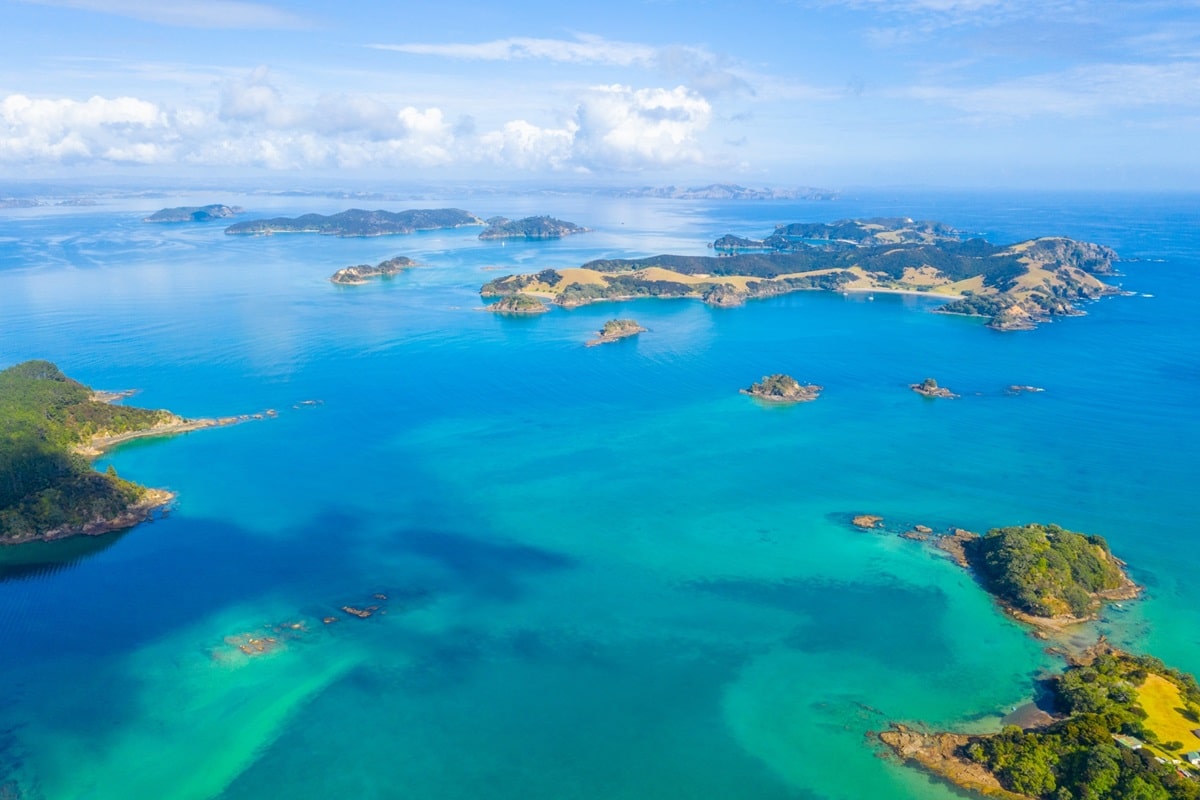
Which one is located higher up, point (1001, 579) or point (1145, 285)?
point (1145, 285)

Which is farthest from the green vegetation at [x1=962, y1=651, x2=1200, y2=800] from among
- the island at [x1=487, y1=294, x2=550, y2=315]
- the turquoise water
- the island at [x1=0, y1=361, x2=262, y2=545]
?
the island at [x1=487, y1=294, x2=550, y2=315]

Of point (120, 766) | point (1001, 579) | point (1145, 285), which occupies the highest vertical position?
point (1145, 285)

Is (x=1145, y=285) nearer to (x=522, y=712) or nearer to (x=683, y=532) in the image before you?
(x=683, y=532)

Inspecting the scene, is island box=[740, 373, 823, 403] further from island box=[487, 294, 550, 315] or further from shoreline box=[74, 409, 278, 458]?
island box=[487, 294, 550, 315]

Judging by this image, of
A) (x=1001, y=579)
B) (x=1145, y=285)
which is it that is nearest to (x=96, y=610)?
(x=1001, y=579)

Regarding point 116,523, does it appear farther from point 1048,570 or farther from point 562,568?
point 1048,570

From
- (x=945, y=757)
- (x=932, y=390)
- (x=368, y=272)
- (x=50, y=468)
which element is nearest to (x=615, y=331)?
(x=932, y=390)

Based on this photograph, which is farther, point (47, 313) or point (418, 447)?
point (47, 313)
